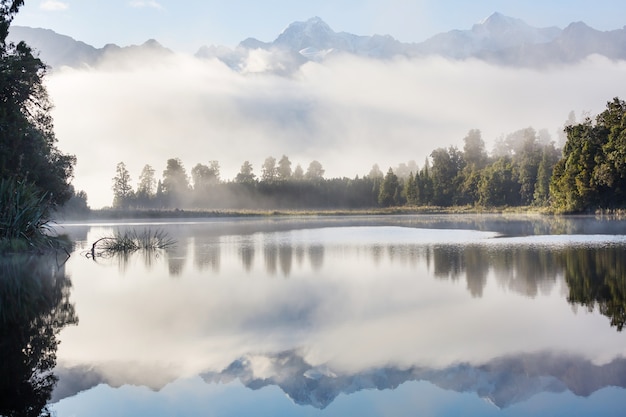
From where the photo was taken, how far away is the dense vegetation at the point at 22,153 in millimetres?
22906

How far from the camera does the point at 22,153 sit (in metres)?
27.5

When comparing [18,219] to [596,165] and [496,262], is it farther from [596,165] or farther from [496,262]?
[596,165]

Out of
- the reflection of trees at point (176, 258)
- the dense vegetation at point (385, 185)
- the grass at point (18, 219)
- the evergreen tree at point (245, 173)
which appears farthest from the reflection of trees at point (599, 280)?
the evergreen tree at point (245, 173)

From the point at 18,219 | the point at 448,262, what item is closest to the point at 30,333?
the point at 448,262

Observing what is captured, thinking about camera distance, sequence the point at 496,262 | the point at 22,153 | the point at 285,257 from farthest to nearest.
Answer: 1. the point at 22,153
2. the point at 285,257
3. the point at 496,262

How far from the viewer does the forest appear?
60.8 m

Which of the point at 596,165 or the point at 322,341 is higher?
the point at 596,165

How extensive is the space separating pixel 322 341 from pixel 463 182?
331 feet

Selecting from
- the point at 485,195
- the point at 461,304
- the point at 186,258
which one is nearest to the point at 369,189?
the point at 485,195

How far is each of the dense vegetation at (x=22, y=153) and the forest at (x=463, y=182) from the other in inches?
1939

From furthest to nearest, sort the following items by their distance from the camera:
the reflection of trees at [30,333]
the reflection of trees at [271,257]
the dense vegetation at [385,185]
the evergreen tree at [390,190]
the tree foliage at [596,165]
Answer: the evergreen tree at [390,190] → the dense vegetation at [385,185] → the tree foliage at [596,165] → the reflection of trees at [271,257] → the reflection of trees at [30,333]

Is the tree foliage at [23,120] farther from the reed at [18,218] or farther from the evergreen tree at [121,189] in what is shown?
the evergreen tree at [121,189]

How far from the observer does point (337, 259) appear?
21922mm

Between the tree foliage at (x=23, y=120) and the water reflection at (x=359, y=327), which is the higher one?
the tree foliage at (x=23, y=120)
